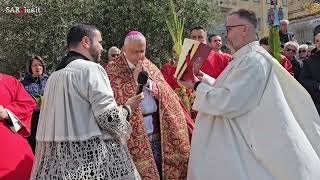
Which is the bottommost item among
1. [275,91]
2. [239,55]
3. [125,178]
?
[125,178]

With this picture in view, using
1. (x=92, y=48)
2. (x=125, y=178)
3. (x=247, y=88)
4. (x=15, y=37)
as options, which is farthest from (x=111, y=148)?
(x=15, y=37)

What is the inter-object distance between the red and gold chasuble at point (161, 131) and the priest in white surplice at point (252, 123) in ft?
1.53

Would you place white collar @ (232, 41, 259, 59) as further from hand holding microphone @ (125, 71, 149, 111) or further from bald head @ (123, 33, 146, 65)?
bald head @ (123, 33, 146, 65)

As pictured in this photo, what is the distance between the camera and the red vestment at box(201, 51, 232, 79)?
5754mm

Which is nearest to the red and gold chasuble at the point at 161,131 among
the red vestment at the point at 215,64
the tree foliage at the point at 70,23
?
the red vestment at the point at 215,64

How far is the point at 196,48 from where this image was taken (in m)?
4.17

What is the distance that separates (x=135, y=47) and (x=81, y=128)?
1278mm

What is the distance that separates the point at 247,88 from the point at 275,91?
23 centimetres

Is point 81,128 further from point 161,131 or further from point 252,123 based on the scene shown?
point 252,123

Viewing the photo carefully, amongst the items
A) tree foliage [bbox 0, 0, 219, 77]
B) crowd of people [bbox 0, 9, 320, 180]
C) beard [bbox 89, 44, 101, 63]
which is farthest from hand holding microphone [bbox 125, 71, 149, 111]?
tree foliage [bbox 0, 0, 219, 77]

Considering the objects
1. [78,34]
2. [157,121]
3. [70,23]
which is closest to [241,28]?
[157,121]

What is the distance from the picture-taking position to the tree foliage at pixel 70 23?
18.9 m

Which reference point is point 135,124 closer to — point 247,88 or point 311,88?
point 247,88

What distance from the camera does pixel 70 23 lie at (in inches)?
736
